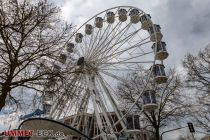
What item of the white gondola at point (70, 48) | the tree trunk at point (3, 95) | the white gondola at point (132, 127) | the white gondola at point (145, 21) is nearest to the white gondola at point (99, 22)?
the white gondola at point (70, 48)

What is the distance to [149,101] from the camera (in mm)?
17438

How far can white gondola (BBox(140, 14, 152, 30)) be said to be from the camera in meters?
20.6

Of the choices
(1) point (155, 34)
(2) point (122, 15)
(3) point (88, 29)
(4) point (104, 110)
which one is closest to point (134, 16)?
(2) point (122, 15)

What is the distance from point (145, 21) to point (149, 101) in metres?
6.82

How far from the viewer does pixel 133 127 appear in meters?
17.2

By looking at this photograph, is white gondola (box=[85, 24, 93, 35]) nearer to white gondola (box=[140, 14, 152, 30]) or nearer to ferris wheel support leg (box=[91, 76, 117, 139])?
white gondola (box=[140, 14, 152, 30])

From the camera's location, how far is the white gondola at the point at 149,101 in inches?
681

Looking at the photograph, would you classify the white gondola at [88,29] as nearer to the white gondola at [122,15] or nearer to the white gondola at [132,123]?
the white gondola at [122,15]

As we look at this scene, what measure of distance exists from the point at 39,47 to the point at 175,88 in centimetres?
1996

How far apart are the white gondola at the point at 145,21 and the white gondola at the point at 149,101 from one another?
566 cm

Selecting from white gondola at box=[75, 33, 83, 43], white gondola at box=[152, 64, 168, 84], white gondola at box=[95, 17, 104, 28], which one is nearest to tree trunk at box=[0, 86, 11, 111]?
white gondola at box=[152, 64, 168, 84]

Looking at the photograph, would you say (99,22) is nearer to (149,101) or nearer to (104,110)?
(104,110)

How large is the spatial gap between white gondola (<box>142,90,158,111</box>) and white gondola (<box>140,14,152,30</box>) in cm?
566

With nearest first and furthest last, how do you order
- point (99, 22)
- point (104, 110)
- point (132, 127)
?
point (132, 127)
point (104, 110)
point (99, 22)
